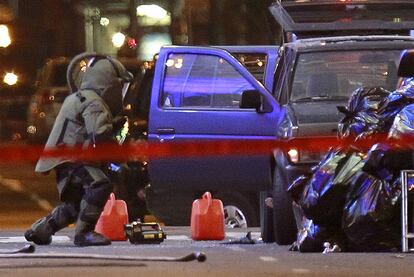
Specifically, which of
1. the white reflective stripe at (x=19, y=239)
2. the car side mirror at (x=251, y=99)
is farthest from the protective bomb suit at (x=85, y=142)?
the car side mirror at (x=251, y=99)

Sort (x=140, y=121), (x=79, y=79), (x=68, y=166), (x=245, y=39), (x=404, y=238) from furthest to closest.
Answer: (x=245, y=39) → (x=140, y=121) → (x=79, y=79) → (x=68, y=166) → (x=404, y=238)

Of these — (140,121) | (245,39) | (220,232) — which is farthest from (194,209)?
(245,39)

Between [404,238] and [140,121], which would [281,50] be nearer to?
[140,121]

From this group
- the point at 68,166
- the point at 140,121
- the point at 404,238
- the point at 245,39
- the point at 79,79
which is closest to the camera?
the point at 404,238

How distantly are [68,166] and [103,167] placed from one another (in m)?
0.40

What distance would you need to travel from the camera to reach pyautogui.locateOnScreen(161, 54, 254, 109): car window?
13.2 meters

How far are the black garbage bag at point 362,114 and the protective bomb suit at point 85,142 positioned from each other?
6.82 ft

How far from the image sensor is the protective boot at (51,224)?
38.5 ft

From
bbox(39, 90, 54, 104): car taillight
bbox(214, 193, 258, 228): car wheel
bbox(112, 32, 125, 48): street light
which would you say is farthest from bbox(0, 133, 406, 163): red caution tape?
bbox(112, 32, 125, 48): street light

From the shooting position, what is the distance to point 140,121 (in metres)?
15.1

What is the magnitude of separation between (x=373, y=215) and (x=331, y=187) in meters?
0.48

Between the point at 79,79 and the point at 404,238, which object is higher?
the point at 79,79

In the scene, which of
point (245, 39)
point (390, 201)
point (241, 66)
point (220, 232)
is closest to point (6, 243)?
point (220, 232)

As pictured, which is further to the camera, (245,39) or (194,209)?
(245,39)
